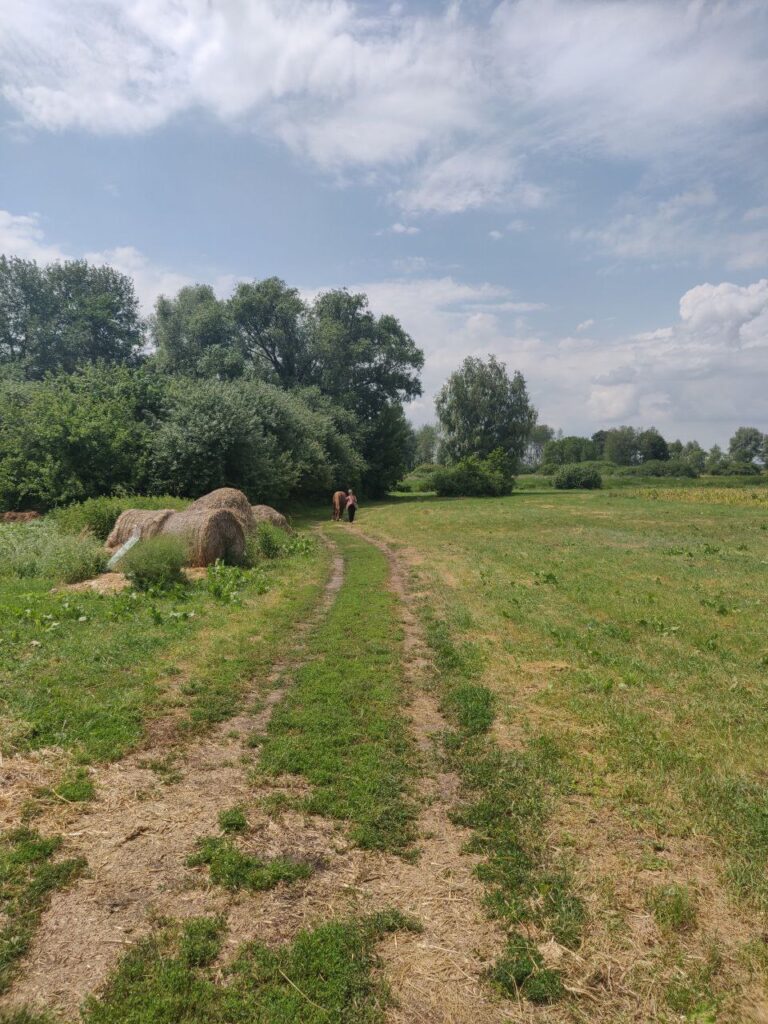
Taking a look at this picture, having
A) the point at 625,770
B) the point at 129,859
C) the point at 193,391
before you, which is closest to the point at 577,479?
the point at 193,391

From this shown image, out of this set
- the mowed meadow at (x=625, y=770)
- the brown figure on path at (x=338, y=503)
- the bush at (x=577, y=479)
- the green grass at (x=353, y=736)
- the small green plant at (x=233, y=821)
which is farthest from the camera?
the bush at (x=577, y=479)

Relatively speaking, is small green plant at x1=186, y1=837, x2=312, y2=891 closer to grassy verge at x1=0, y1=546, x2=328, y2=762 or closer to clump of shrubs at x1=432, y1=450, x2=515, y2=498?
grassy verge at x1=0, y1=546, x2=328, y2=762


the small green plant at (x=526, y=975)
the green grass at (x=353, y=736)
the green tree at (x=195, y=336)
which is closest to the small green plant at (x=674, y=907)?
the small green plant at (x=526, y=975)

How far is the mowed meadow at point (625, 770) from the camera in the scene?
10.3ft

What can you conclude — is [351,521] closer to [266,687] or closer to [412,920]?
[266,687]

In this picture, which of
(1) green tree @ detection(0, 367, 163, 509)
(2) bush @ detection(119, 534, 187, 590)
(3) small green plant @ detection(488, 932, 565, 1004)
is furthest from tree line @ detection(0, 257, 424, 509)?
(3) small green plant @ detection(488, 932, 565, 1004)

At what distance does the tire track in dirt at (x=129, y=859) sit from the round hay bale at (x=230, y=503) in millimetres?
11099

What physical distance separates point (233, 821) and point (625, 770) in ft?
11.1

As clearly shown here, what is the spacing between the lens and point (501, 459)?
56.9 m

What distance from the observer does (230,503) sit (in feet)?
55.1

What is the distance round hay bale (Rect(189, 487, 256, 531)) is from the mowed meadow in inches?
258

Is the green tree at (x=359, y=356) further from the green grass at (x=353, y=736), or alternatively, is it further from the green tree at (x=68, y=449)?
the green grass at (x=353, y=736)

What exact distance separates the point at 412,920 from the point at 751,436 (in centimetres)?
14656

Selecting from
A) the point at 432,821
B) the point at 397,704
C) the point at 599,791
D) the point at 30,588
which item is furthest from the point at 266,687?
the point at 30,588
